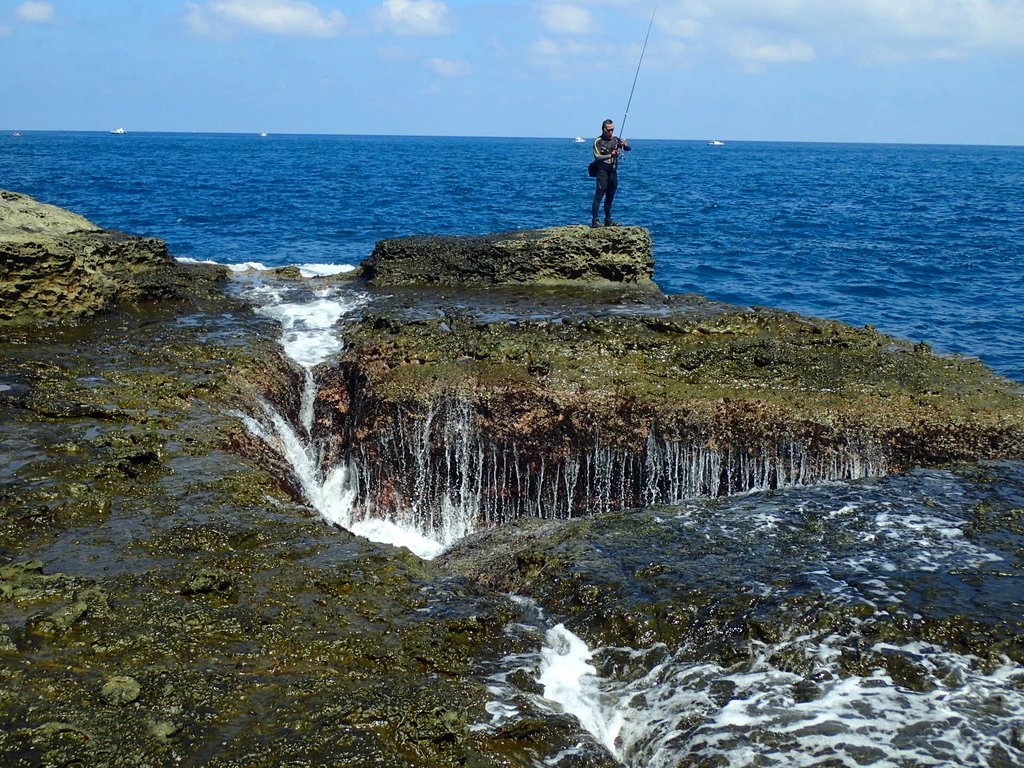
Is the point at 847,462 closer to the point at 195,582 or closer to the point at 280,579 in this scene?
the point at 280,579

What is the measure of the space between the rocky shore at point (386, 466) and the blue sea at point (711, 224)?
30.0 ft

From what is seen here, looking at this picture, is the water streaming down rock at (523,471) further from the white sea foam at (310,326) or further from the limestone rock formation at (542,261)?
the limestone rock formation at (542,261)

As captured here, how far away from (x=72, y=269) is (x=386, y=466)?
725 centimetres

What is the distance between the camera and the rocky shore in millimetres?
5879

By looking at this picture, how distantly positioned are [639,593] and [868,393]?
6.49m

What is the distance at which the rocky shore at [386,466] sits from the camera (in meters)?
5.88

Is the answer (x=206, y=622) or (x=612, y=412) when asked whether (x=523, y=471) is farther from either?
(x=206, y=622)

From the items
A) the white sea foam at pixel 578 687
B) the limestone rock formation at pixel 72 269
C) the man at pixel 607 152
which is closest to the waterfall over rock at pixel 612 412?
the limestone rock formation at pixel 72 269

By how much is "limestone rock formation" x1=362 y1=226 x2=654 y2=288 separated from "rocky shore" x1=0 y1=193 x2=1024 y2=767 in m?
0.07

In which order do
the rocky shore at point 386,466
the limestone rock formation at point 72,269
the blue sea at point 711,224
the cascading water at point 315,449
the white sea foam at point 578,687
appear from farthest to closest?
the blue sea at point 711,224
the limestone rock formation at point 72,269
the cascading water at point 315,449
the white sea foam at point 578,687
the rocky shore at point 386,466

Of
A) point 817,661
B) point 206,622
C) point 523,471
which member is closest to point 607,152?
point 523,471

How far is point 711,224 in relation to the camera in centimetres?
4172

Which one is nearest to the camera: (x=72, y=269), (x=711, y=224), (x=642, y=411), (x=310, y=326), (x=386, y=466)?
(x=642, y=411)

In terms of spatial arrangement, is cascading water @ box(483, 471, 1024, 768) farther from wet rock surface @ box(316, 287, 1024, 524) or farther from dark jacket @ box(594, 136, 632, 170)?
dark jacket @ box(594, 136, 632, 170)
